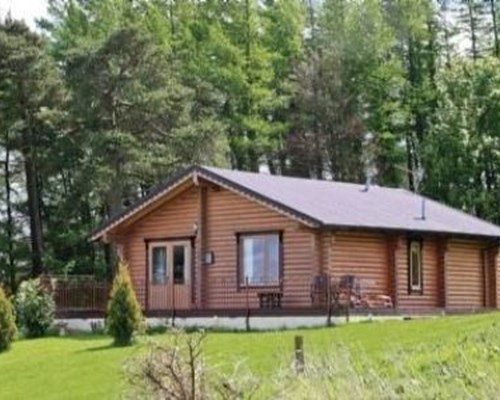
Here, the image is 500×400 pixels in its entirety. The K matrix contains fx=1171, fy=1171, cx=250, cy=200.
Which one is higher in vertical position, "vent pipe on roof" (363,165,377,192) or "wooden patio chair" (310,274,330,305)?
"vent pipe on roof" (363,165,377,192)

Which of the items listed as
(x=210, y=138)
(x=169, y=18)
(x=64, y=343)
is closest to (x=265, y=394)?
(x=64, y=343)

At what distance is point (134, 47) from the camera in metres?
41.9

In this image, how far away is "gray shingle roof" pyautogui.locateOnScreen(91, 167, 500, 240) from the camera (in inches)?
1036

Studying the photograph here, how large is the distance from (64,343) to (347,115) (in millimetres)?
28342

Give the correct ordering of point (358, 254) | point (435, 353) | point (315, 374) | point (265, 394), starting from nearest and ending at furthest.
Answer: point (315, 374) → point (265, 394) → point (435, 353) → point (358, 254)

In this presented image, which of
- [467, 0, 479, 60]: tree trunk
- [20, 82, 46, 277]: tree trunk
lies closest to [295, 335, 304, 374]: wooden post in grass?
[20, 82, 46, 277]: tree trunk

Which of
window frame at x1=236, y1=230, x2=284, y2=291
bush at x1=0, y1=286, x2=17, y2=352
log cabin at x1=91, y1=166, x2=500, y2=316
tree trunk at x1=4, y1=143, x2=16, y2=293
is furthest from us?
tree trunk at x1=4, y1=143, x2=16, y2=293

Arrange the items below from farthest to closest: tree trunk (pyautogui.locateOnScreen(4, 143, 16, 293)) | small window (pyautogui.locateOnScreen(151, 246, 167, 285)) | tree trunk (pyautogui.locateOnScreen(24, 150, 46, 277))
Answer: tree trunk (pyautogui.locateOnScreen(4, 143, 16, 293)) → tree trunk (pyautogui.locateOnScreen(24, 150, 46, 277)) → small window (pyautogui.locateOnScreen(151, 246, 167, 285))

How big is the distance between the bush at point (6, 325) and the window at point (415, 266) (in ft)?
32.1

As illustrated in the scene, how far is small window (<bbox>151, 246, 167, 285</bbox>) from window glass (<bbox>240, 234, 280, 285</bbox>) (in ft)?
9.26

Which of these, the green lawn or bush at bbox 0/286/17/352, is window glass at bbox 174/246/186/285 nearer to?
the green lawn

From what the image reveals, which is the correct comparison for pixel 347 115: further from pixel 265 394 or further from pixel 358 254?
pixel 265 394

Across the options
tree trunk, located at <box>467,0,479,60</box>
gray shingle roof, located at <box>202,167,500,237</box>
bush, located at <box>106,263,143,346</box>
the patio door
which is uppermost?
tree trunk, located at <box>467,0,479,60</box>

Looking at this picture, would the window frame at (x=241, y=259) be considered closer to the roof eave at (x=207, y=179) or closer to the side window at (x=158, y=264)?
the roof eave at (x=207, y=179)
